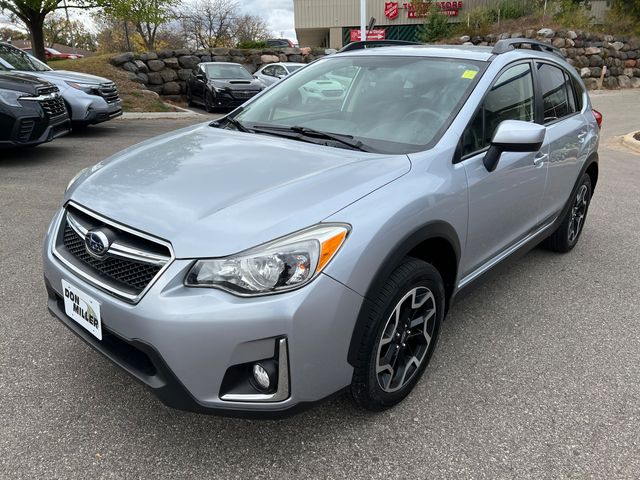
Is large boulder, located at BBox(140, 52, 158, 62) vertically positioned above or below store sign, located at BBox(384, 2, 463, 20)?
below

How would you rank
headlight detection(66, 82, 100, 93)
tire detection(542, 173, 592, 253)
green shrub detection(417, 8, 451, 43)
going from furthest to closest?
green shrub detection(417, 8, 451, 43)
headlight detection(66, 82, 100, 93)
tire detection(542, 173, 592, 253)

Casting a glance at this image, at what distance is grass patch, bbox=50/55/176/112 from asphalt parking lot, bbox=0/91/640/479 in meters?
11.5

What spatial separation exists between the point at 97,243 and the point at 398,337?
1363 mm

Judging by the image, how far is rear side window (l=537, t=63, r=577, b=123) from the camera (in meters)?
3.68

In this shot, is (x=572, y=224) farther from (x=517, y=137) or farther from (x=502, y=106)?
(x=517, y=137)

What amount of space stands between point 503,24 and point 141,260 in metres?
26.8

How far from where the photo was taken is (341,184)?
2.23 metres

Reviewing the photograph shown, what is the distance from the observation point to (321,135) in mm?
2875

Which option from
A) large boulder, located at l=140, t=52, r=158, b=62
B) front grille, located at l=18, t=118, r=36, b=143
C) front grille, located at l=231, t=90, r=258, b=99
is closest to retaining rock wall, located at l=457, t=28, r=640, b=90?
front grille, located at l=231, t=90, r=258, b=99

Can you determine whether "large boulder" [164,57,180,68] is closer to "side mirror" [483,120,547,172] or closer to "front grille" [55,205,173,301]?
"front grille" [55,205,173,301]

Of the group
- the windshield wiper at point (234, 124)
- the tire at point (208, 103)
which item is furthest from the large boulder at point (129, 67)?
the windshield wiper at point (234, 124)

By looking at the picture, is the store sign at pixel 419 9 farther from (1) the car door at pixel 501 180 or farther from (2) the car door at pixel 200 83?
(1) the car door at pixel 501 180

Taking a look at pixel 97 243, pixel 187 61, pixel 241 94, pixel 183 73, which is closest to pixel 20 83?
pixel 97 243

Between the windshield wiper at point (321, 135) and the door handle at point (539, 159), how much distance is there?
127cm
